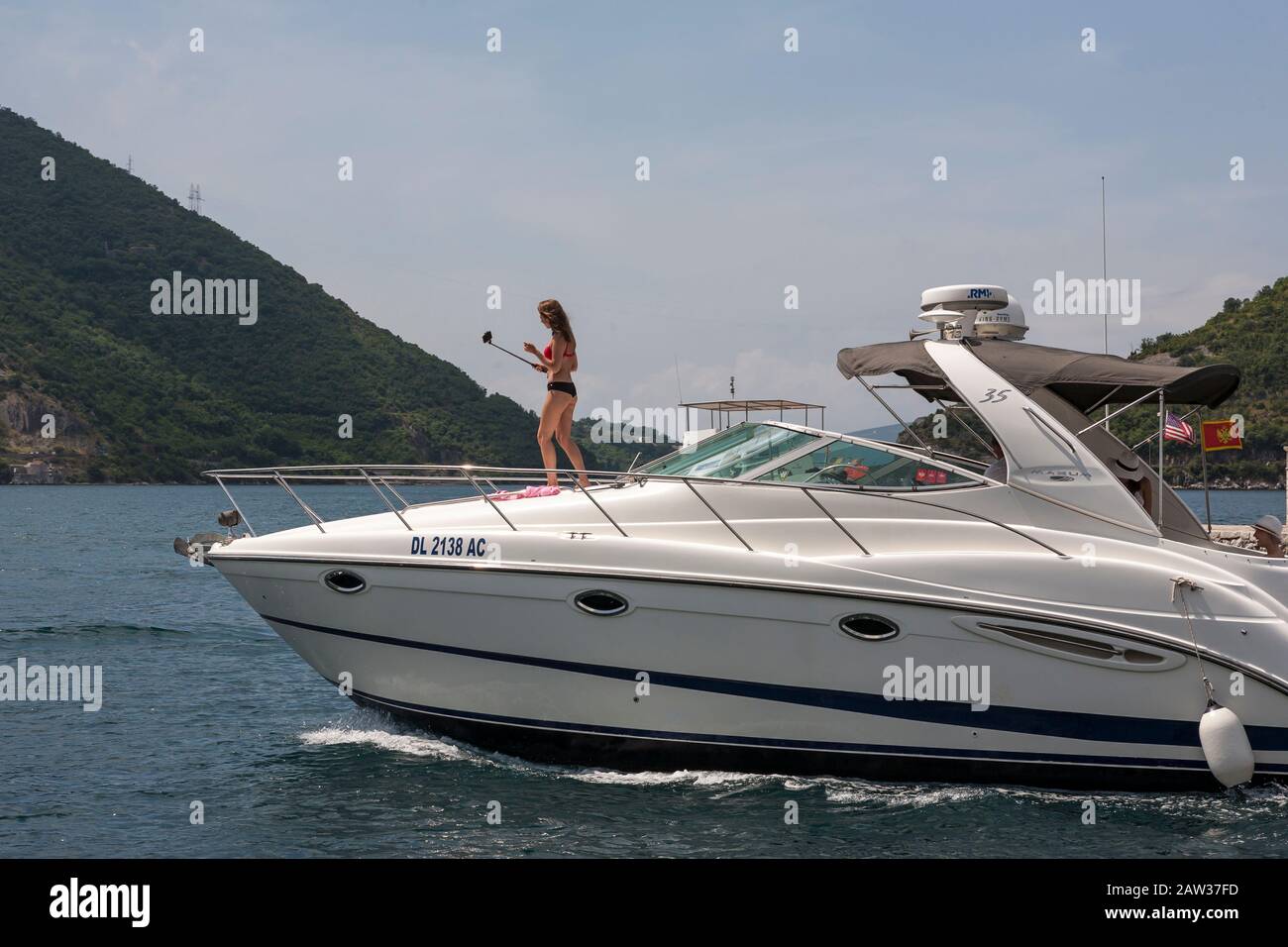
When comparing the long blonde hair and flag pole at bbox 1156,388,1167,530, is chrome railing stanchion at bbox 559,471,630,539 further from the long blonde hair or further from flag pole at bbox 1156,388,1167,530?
flag pole at bbox 1156,388,1167,530

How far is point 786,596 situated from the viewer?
730 cm

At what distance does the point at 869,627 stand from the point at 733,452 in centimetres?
182

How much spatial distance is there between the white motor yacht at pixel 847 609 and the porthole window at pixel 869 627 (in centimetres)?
1

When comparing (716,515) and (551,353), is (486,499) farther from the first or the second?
(716,515)

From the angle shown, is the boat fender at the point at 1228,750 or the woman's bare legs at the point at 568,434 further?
the woman's bare legs at the point at 568,434

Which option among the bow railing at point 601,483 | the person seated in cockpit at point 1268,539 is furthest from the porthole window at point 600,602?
the person seated in cockpit at point 1268,539

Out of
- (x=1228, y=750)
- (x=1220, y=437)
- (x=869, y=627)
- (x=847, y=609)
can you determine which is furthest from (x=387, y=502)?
(x=1220, y=437)

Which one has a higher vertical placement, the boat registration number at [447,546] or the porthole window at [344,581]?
the boat registration number at [447,546]

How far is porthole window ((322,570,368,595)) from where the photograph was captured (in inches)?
314

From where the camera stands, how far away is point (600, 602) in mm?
7504

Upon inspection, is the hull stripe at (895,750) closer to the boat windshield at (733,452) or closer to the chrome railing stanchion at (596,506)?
the chrome railing stanchion at (596,506)

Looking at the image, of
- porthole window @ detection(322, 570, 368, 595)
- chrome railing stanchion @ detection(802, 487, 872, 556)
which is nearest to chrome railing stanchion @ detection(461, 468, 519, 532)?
porthole window @ detection(322, 570, 368, 595)

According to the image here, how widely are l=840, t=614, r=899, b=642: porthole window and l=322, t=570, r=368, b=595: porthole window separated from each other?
128 inches

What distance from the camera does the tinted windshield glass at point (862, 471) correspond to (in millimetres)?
8016
